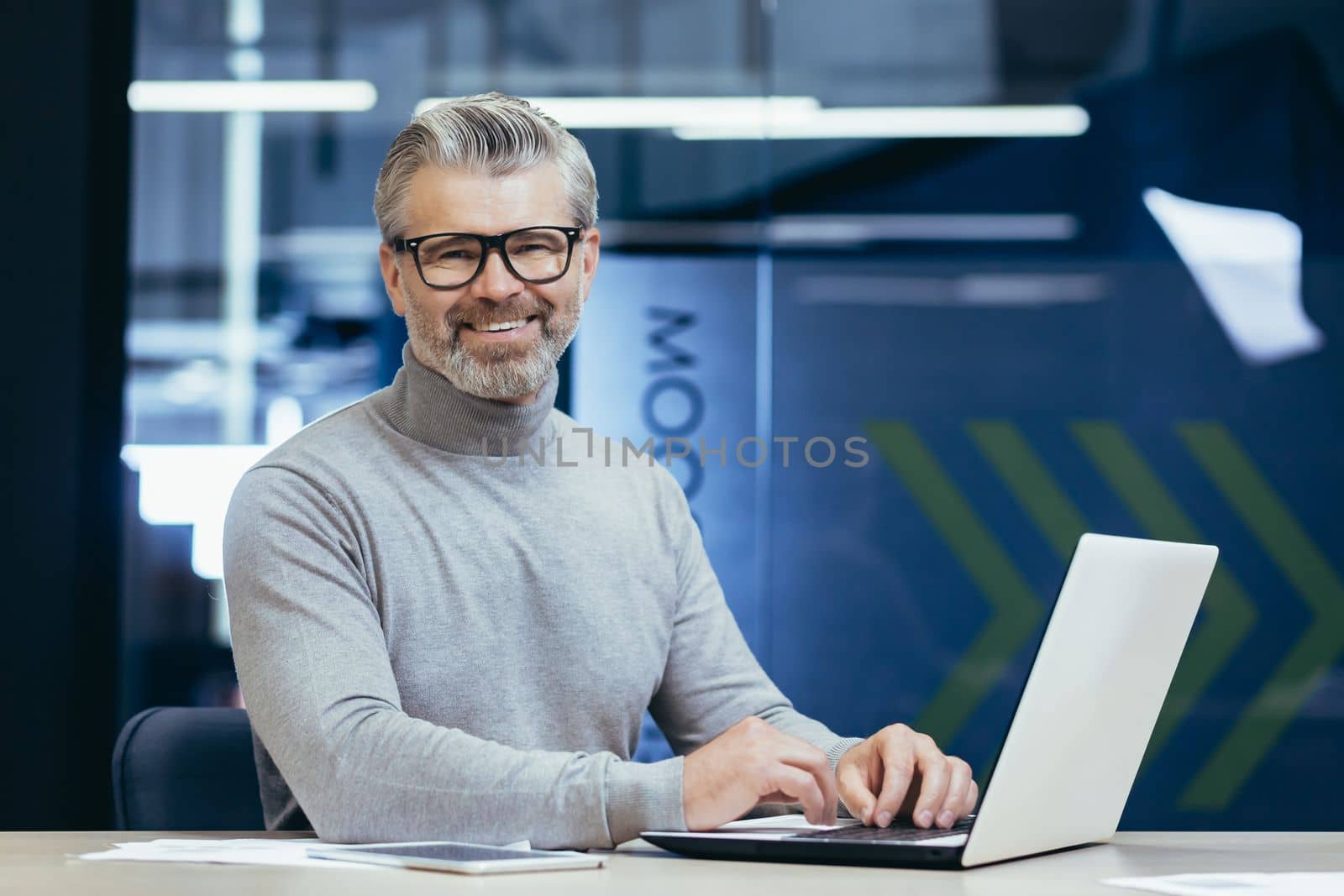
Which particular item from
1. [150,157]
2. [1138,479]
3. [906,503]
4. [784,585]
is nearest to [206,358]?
[150,157]

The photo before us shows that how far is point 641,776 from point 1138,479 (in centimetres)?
295

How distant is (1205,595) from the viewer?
3904 millimetres

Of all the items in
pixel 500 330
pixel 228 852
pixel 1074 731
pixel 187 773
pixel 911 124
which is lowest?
pixel 187 773

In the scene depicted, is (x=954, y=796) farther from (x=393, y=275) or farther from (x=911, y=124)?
(x=911, y=124)

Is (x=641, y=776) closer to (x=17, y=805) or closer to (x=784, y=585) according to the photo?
(x=784, y=585)

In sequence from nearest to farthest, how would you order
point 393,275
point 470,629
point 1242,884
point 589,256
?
point 1242,884, point 470,629, point 393,275, point 589,256

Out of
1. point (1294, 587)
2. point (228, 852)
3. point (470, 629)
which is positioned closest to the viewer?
point (228, 852)

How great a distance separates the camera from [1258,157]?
3939 millimetres

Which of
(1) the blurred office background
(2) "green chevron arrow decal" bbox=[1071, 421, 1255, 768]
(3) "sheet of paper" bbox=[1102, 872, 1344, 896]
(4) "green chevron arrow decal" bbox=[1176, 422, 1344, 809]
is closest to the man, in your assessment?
(3) "sheet of paper" bbox=[1102, 872, 1344, 896]

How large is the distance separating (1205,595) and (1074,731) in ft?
9.63

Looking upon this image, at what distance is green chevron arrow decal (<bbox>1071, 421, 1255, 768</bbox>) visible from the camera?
3.87 meters

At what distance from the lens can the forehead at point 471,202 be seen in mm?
1718

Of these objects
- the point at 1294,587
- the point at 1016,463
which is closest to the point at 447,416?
the point at 1016,463

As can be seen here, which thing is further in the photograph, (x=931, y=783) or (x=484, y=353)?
(x=484, y=353)
